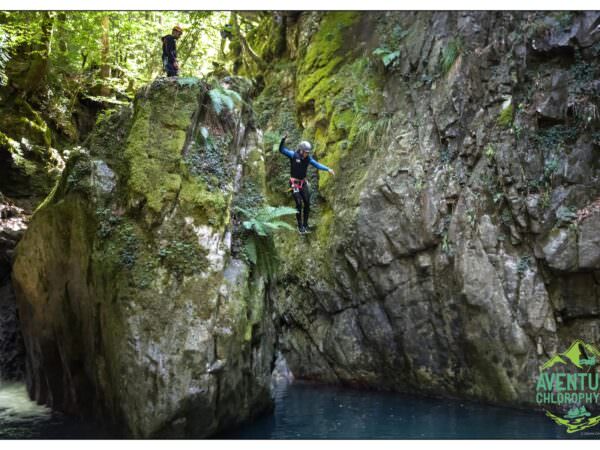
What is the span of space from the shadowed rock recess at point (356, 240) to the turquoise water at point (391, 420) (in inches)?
13.5

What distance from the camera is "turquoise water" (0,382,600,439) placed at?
6562 mm

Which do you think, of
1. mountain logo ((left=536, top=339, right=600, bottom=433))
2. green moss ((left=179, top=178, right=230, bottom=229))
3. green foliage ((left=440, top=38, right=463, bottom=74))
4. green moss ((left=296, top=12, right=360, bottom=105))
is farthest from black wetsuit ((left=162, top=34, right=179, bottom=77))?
mountain logo ((left=536, top=339, right=600, bottom=433))

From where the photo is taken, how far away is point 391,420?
742 centimetres

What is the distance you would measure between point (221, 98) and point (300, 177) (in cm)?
298

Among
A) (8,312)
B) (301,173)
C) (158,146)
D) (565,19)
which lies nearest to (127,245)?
(158,146)

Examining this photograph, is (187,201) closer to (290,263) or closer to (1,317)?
(290,263)

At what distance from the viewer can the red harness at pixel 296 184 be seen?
31.6ft

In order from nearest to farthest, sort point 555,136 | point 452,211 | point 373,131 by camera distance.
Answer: point 555,136, point 452,211, point 373,131

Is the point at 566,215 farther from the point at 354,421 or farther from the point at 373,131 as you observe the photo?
the point at 354,421

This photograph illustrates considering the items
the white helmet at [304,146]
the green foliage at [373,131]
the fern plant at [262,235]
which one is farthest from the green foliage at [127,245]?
the green foliage at [373,131]

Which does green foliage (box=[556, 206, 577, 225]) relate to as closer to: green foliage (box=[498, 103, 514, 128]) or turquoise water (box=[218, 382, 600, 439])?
A: green foliage (box=[498, 103, 514, 128])

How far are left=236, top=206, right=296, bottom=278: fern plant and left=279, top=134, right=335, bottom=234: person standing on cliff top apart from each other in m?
1.62

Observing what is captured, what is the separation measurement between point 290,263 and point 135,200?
4871mm

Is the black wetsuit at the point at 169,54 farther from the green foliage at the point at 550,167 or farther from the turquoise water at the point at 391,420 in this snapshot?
the green foliage at the point at 550,167
